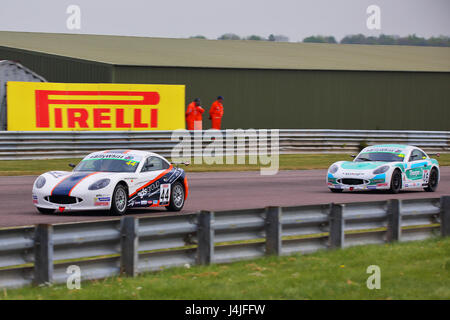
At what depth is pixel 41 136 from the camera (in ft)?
94.6

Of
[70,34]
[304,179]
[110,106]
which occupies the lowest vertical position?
[304,179]

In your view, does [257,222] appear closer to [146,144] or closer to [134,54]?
[146,144]

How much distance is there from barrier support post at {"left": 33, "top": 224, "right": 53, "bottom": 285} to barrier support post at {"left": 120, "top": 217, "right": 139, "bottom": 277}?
3.18 feet

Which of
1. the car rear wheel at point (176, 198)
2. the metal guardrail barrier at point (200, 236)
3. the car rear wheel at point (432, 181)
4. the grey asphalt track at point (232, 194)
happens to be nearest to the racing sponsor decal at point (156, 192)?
the car rear wheel at point (176, 198)

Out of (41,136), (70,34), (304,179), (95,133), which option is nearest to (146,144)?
(95,133)

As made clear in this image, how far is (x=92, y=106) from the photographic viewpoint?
3269cm

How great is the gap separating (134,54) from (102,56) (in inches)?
111

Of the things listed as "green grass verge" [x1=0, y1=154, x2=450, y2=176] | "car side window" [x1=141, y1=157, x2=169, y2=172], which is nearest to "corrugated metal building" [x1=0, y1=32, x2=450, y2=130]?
"green grass verge" [x1=0, y1=154, x2=450, y2=176]

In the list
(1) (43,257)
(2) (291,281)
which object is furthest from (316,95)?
(1) (43,257)

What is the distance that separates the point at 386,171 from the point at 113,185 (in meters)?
8.33

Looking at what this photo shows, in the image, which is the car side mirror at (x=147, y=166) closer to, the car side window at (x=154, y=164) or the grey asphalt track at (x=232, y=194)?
the car side window at (x=154, y=164)

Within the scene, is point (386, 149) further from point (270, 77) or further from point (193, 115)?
point (270, 77)

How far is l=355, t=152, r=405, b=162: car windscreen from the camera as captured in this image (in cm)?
2228

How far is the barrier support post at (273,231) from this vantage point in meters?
11.0
